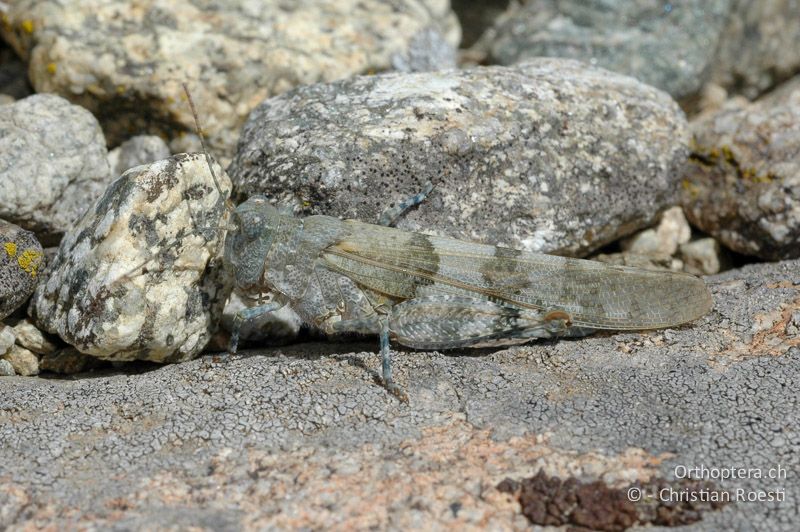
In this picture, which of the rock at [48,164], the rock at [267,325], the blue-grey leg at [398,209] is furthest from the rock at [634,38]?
the rock at [48,164]

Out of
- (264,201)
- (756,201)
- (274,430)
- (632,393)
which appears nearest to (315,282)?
(264,201)

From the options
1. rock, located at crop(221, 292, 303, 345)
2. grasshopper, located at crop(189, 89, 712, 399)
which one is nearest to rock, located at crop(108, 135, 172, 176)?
rock, located at crop(221, 292, 303, 345)

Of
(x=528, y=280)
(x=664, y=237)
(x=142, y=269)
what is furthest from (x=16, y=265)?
(x=664, y=237)

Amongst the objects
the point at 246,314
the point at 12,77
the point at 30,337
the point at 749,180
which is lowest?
the point at 30,337

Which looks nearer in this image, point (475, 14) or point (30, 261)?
point (30, 261)

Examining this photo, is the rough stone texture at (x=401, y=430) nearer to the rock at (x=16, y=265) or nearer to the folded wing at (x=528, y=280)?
the folded wing at (x=528, y=280)

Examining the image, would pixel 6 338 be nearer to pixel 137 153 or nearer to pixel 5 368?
pixel 5 368

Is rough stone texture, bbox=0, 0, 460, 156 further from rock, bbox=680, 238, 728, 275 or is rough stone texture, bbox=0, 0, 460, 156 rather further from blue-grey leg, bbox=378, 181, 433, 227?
rock, bbox=680, 238, 728, 275
